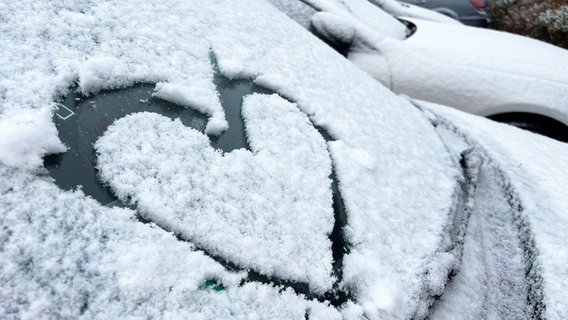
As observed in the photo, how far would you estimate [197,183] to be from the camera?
0.76 m

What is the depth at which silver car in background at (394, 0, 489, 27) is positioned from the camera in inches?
214

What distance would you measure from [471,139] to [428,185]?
1.84 feet

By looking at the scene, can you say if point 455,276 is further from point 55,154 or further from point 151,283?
point 55,154

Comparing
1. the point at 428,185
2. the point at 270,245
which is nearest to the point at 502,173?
the point at 428,185

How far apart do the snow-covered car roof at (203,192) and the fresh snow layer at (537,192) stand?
0.02 m

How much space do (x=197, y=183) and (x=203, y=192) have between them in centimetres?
2

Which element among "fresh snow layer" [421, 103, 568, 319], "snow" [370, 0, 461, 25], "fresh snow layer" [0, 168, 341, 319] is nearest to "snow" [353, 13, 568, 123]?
"fresh snow layer" [421, 103, 568, 319]

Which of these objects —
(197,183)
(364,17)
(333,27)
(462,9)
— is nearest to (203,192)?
(197,183)

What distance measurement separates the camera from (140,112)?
830 millimetres

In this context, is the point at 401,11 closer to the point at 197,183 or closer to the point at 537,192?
the point at 537,192

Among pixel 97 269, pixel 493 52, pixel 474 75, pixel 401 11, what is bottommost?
pixel 401 11

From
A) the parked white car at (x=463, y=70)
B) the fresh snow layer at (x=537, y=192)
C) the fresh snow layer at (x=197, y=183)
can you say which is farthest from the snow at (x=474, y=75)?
the fresh snow layer at (x=197, y=183)

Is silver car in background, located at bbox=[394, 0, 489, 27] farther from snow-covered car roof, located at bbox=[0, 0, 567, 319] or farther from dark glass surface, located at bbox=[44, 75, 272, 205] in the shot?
dark glass surface, located at bbox=[44, 75, 272, 205]

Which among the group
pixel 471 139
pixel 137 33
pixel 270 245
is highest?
pixel 137 33
